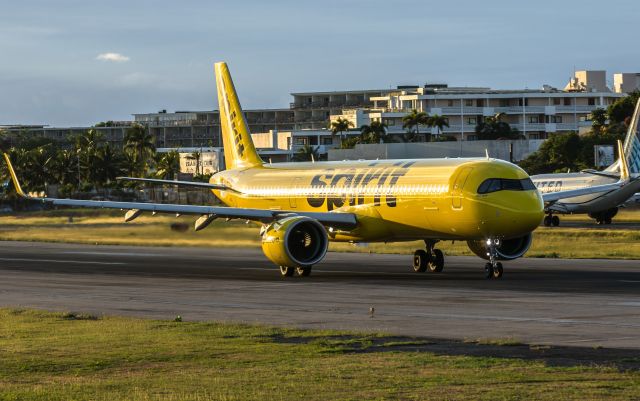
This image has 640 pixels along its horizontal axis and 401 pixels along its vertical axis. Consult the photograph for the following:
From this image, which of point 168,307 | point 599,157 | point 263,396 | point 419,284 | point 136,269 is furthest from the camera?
point 599,157

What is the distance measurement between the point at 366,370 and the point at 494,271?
2132cm

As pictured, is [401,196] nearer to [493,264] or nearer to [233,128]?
[493,264]

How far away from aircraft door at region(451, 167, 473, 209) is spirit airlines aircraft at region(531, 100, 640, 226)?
147 feet

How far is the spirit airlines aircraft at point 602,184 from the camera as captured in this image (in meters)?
85.6

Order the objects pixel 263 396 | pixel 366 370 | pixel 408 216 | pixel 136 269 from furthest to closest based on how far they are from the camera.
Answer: pixel 136 269, pixel 408 216, pixel 366 370, pixel 263 396

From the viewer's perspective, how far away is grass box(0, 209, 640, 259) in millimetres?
55406

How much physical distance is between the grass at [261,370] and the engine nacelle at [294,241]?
50.4ft

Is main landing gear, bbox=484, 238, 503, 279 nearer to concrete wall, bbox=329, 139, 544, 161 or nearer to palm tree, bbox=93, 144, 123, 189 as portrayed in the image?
concrete wall, bbox=329, 139, 544, 161

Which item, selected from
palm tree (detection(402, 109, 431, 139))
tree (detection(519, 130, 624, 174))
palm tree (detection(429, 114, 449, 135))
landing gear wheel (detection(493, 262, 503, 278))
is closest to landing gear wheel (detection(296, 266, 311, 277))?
landing gear wheel (detection(493, 262, 503, 278))

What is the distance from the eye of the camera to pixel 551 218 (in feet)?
295

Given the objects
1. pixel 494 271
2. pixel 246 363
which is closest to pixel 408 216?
pixel 494 271

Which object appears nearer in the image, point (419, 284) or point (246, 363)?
point (246, 363)

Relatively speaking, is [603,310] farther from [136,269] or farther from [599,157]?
[599,157]

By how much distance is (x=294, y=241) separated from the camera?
4444 centimetres
